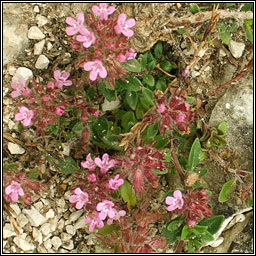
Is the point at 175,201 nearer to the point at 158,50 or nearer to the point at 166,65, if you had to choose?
the point at 166,65

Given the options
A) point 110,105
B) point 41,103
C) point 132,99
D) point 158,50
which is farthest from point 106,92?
point 158,50

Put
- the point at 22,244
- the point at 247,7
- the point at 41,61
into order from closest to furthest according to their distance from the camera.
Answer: the point at 22,244 < the point at 41,61 < the point at 247,7

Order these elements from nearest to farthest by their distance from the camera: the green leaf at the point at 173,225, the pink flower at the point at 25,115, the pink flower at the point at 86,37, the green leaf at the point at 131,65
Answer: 1. the pink flower at the point at 86,37
2. the pink flower at the point at 25,115
3. the green leaf at the point at 131,65
4. the green leaf at the point at 173,225

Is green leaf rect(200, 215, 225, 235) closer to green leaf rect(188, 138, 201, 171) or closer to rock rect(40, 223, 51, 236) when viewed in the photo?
green leaf rect(188, 138, 201, 171)

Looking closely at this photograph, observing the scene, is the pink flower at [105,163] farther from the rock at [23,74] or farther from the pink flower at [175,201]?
the rock at [23,74]

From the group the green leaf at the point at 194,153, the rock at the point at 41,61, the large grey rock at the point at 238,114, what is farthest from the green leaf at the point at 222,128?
the rock at the point at 41,61
